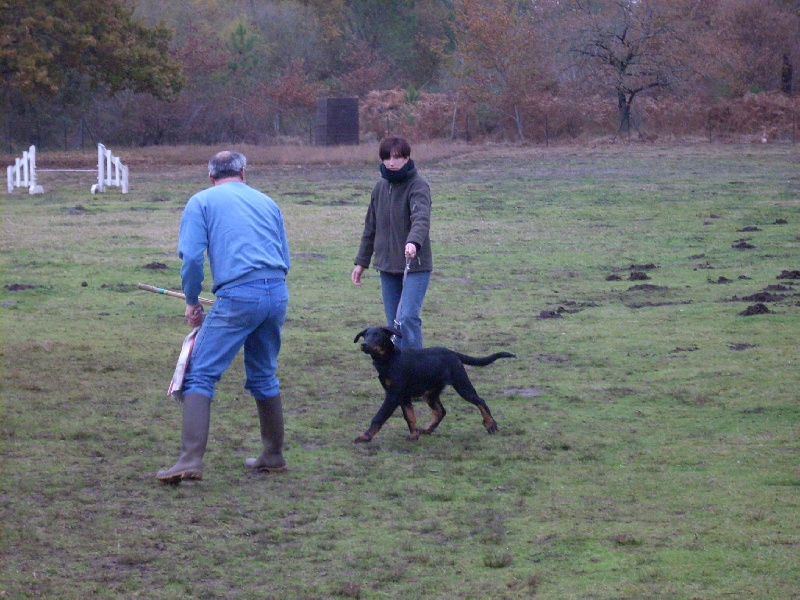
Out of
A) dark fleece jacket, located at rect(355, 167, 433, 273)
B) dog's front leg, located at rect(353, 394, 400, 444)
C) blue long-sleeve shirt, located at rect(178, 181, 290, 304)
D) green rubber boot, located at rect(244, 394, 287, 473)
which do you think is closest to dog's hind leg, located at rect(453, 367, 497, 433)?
dog's front leg, located at rect(353, 394, 400, 444)

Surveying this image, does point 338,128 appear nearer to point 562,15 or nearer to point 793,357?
point 562,15

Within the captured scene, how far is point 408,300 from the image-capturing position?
7297mm

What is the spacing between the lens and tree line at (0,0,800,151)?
→ 141 feet

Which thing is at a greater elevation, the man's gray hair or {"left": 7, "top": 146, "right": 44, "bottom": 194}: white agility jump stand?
the man's gray hair

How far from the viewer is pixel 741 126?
1670 inches

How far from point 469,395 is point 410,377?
487 millimetres

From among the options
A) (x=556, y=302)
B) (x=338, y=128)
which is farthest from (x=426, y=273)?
(x=338, y=128)

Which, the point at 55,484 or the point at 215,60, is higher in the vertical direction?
the point at 215,60

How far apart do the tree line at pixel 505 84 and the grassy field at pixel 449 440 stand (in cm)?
2618

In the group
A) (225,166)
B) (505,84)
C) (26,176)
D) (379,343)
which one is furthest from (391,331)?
(505,84)

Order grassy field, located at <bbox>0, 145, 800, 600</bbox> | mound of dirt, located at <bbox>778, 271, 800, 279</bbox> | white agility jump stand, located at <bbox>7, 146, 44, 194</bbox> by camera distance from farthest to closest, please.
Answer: white agility jump stand, located at <bbox>7, 146, 44, 194</bbox> → mound of dirt, located at <bbox>778, 271, 800, 279</bbox> → grassy field, located at <bbox>0, 145, 800, 600</bbox>

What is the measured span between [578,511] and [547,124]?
136 ft

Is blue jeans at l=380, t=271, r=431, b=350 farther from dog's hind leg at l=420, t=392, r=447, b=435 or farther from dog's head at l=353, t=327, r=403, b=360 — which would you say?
dog's head at l=353, t=327, r=403, b=360

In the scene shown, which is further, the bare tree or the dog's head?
the bare tree
